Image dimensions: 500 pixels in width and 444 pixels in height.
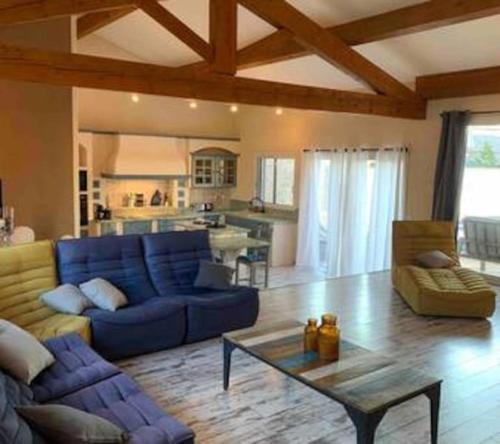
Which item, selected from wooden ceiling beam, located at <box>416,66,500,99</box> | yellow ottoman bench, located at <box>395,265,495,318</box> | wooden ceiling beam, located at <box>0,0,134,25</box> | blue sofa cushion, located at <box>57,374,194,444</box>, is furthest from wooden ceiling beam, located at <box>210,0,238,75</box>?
blue sofa cushion, located at <box>57,374,194,444</box>

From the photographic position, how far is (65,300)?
397 cm

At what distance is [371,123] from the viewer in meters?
7.91

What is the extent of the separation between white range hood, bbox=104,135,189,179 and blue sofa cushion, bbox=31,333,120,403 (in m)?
5.91

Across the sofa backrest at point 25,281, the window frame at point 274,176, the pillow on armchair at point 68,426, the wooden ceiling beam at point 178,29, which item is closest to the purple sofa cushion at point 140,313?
the sofa backrest at point 25,281

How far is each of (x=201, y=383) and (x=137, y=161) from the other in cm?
618

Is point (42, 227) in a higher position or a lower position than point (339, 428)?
higher

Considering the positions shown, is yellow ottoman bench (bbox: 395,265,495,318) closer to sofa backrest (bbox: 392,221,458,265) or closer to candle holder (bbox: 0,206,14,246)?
sofa backrest (bbox: 392,221,458,265)

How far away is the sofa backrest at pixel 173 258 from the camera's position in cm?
474

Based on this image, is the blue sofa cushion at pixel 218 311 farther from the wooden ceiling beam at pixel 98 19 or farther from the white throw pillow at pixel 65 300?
the wooden ceiling beam at pixel 98 19

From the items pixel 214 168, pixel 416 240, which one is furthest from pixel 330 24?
pixel 214 168

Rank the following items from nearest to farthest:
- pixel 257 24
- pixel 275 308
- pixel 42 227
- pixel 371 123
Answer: pixel 275 308 < pixel 257 24 < pixel 42 227 < pixel 371 123

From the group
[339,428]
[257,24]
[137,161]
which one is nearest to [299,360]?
[339,428]

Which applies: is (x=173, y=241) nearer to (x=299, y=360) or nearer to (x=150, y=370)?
(x=150, y=370)

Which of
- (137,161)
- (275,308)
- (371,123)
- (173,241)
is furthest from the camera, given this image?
(137,161)
